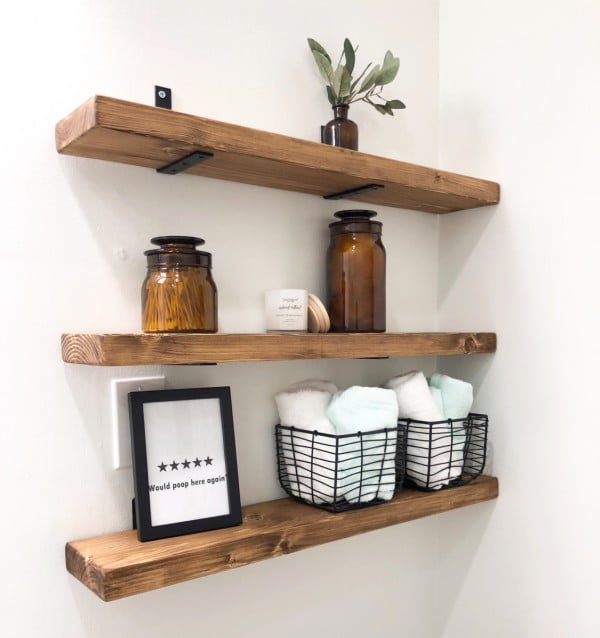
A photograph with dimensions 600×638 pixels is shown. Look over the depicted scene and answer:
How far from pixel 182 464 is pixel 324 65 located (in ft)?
2.32

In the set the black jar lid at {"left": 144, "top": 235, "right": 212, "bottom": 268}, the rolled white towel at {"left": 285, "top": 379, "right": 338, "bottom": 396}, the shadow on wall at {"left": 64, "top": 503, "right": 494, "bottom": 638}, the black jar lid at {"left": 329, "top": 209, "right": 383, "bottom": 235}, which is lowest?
the shadow on wall at {"left": 64, "top": 503, "right": 494, "bottom": 638}

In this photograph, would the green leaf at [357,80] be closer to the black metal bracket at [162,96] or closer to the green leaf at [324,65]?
the green leaf at [324,65]

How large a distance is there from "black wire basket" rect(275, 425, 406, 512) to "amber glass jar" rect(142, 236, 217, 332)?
0.28 m

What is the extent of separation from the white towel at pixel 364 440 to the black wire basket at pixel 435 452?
93 millimetres

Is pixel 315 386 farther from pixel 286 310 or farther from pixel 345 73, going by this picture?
pixel 345 73

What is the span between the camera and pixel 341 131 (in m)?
1.11

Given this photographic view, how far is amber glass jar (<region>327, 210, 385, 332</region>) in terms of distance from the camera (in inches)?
42.8

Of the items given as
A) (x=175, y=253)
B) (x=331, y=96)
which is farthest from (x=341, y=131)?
(x=175, y=253)

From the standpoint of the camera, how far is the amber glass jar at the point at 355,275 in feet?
3.57

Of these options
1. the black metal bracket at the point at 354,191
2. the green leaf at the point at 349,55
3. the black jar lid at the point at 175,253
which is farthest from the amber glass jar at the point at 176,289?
the green leaf at the point at 349,55

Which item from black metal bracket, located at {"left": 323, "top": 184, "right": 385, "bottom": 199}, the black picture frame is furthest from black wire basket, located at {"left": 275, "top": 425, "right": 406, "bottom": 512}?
black metal bracket, located at {"left": 323, "top": 184, "right": 385, "bottom": 199}

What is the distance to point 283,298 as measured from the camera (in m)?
1.01

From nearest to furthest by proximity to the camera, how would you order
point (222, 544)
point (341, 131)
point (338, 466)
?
1. point (222, 544)
2. point (338, 466)
3. point (341, 131)

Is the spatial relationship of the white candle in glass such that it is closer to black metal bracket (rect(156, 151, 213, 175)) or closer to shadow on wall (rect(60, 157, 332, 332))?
shadow on wall (rect(60, 157, 332, 332))
